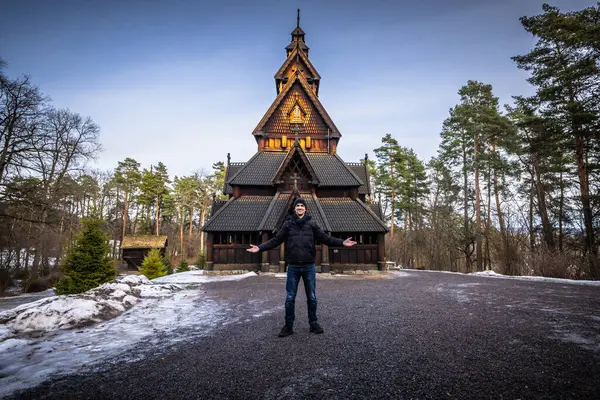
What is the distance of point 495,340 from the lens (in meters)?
3.76

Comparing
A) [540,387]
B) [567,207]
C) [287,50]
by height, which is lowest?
[540,387]

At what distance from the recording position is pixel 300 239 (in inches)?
177

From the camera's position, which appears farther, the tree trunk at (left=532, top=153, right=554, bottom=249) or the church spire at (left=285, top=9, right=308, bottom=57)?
the church spire at (left=285, top=9, right=308, bottom=57)

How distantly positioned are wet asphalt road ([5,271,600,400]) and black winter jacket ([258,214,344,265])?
1.24 m

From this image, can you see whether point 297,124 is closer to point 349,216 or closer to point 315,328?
point 349,216

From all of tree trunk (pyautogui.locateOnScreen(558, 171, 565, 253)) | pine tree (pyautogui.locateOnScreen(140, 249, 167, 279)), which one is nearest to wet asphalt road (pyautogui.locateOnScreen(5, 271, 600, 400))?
pine tree (pyautogui.locateOnScreen(140, 249, 167, 279))

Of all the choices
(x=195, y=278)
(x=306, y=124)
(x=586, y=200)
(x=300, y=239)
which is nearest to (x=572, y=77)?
(x=586, y=200)

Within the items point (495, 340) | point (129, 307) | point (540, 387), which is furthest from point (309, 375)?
point (129, 307)

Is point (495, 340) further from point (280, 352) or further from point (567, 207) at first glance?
point (567, 207)

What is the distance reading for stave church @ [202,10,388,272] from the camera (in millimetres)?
13953

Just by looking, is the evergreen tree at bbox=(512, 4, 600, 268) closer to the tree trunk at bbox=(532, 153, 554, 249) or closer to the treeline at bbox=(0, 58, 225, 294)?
the tree trunk at bbox=(532, 153, 554, 249)

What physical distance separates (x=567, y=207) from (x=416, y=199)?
1590cm

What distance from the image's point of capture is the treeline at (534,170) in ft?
43.6

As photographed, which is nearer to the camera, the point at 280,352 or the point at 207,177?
the point at 280,352
